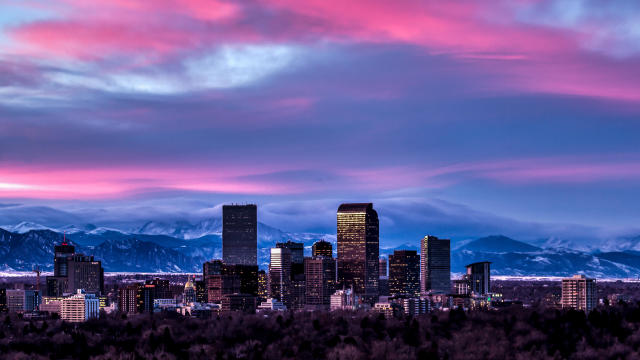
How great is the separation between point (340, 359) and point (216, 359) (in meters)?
24.5

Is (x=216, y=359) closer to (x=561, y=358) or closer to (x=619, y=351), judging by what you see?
(x=561, y=358)

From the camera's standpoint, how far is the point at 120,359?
200 meters

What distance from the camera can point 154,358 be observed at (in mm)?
198375

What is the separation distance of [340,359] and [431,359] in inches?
705

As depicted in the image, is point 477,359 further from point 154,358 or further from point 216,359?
point 154,358

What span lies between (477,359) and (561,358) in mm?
16047

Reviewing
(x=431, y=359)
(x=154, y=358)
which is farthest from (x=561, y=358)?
(x=154, y=358)

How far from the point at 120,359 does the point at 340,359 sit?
43659mm

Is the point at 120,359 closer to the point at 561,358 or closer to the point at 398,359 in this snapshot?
the point at 398,359

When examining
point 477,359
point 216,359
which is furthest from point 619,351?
point 216,359

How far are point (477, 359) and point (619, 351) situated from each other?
2874cm

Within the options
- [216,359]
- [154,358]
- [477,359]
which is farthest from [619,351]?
[154,358]

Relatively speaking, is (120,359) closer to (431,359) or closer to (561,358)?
(431,359)

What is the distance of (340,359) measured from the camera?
199250 millimetres
